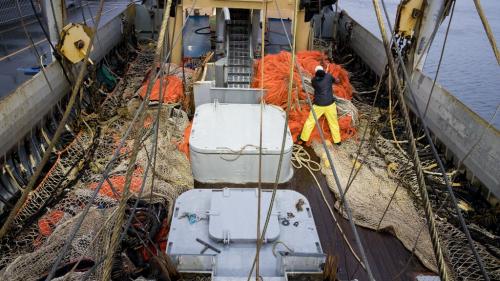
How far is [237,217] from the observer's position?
3516mm

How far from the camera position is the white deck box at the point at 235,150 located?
15.4 ft

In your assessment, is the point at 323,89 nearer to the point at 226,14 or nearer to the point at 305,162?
the point at 305,162

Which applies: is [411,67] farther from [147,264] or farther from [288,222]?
[147,264]

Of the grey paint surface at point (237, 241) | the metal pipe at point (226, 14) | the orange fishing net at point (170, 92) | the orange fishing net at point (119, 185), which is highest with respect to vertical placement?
the metal pipe at point (226, 14)

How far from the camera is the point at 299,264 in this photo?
3020mm

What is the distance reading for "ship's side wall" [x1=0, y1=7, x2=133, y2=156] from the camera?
4.47 meters

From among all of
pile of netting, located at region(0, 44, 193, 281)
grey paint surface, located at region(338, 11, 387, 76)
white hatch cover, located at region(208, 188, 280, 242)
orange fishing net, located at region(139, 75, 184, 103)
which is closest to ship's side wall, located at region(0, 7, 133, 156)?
pile of netting, located at region(0, 44, 193, 281)

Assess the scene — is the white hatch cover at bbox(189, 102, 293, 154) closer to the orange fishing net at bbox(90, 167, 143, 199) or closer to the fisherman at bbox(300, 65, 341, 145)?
the fisherman at bbox(300, 65, 341, 145)

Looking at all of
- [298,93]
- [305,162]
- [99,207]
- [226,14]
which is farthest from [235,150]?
[226,14]

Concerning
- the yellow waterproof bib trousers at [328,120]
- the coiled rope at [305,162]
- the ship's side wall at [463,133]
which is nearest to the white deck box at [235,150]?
the coiled rope at [305,162]

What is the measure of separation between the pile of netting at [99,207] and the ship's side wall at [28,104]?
0.57 m

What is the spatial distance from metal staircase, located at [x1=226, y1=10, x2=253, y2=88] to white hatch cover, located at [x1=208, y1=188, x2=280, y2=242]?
3880 millimetres

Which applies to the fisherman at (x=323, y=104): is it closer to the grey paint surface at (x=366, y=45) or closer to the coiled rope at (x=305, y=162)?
→ the coiled rope at (x=305, y=162)

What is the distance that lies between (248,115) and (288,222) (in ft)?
7.76
